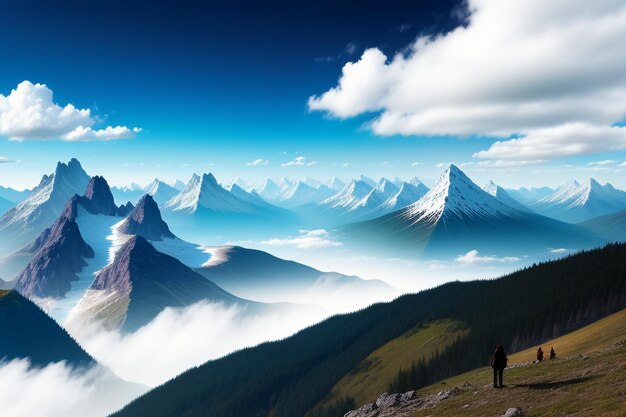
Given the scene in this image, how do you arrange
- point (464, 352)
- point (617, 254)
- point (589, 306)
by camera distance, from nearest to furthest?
1. point (589, 306)
2. point (464, 352)
3. point (617, 254)

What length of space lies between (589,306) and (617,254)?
3602 cm

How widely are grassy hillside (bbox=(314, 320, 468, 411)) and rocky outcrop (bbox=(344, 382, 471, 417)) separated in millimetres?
85775

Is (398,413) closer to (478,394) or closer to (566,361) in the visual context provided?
(478,394)

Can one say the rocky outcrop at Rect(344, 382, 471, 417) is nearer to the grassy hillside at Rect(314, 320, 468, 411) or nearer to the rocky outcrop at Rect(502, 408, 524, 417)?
the rocky outcrop at Rect(502, 408, 524, 417)

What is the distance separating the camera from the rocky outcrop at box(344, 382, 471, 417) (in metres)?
59.7

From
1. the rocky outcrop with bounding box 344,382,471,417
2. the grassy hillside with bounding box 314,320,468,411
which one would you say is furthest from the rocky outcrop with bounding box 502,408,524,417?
the grassy hillside with bounding box 314,320,468,411

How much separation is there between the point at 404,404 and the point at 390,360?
397 ft

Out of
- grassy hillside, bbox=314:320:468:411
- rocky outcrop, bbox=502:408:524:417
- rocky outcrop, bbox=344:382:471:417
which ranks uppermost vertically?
rocky outcrop, bbox=502:408:524:417

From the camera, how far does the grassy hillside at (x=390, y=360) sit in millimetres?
163250

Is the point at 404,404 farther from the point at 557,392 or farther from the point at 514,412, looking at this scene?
the point at 514,412

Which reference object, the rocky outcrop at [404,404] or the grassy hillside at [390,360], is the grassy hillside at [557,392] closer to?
the rocky outcrop at [404,404]

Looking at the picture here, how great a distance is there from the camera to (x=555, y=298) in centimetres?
15038

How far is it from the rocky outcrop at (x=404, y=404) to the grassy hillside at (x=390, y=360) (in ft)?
281

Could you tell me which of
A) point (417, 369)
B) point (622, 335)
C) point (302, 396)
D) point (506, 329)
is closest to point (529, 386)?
point (622, 335)
